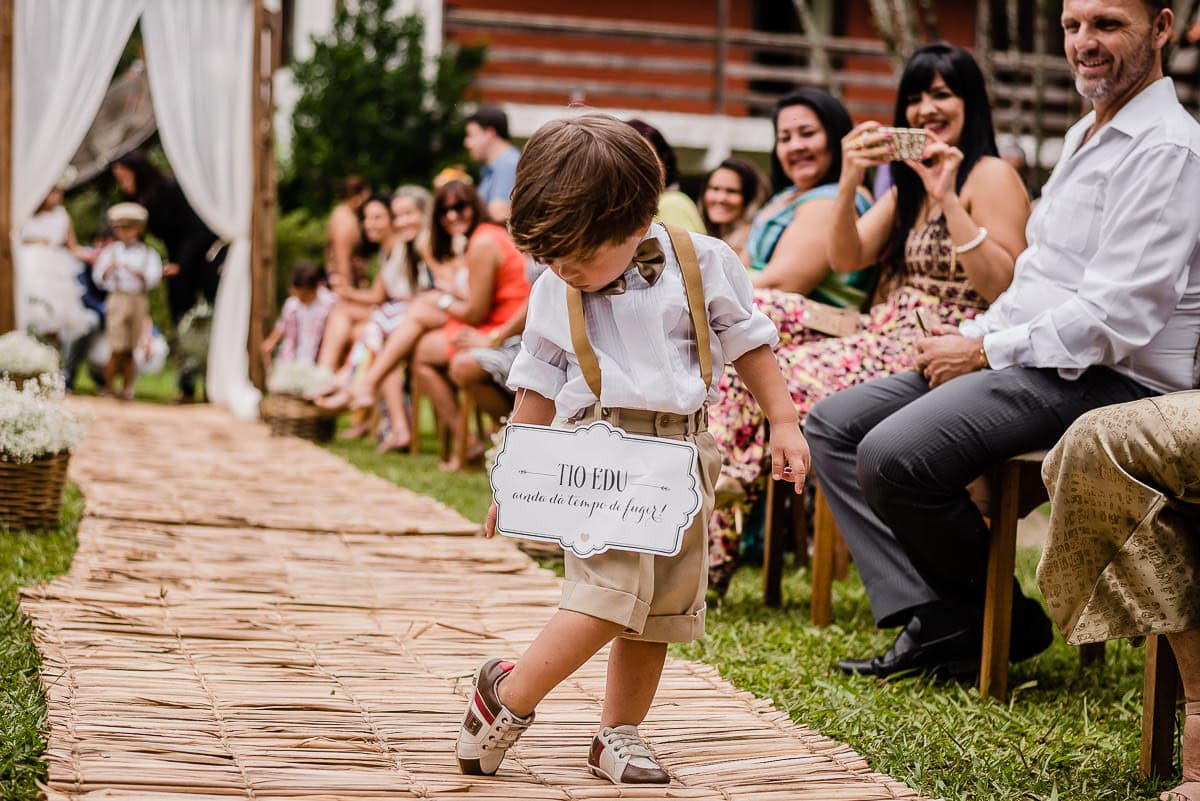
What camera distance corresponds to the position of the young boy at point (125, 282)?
1118 cm

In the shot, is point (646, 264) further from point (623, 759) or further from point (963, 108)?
point (963, 108)

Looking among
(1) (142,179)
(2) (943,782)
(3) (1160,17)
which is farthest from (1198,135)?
(1) (142,179)

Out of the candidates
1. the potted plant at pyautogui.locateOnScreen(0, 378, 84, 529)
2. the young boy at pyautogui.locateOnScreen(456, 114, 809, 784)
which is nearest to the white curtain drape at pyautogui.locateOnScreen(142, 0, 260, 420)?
the potted plant at pyautogui.locateOnScreen(0, 378, 84, 529)

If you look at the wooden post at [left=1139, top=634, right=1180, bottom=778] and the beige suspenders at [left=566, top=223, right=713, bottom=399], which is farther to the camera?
the wooden post at [left=1139, top=634, right=1180, bottom=778]

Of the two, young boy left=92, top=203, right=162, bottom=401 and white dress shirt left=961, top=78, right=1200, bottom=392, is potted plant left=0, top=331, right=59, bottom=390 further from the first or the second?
young boy left=92, top=203, right=162, bottom=401

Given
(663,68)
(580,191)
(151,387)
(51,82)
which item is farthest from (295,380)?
(663,68)

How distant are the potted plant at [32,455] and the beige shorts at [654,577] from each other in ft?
8.64

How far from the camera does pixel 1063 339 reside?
A: 3033mm

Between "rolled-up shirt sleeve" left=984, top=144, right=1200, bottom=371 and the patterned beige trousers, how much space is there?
0.52 m

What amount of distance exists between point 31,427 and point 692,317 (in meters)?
2.84

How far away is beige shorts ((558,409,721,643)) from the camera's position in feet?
7.65

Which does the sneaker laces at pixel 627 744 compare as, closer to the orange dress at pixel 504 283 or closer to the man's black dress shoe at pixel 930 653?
the man's black dress shoe at pixel 930 653

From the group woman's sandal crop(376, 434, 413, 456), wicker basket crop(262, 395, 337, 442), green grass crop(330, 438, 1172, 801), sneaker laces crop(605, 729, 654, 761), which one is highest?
sneaker laces crop(605, 729, 654, 761)

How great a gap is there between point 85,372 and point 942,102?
11.8 m
